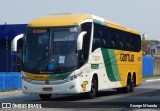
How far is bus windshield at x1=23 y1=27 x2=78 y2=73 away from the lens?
1823cm

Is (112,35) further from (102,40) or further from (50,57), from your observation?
(50,57)

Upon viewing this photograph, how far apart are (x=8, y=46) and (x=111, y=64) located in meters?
19.0

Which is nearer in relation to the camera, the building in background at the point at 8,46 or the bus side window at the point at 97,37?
the bus side window at the point at 97,37

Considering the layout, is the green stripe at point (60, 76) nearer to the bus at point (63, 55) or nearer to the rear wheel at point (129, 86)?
the bus at point (63, 55)

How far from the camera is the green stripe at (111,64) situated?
21.7 m

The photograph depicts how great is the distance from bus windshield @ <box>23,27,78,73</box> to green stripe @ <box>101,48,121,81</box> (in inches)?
120

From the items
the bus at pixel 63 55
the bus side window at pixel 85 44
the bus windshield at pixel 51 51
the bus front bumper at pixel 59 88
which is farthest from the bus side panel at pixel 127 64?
the bus front bumper at pixel 59 88

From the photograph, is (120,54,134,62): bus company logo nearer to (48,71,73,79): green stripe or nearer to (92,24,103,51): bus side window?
(92,24,103,51): bus side window

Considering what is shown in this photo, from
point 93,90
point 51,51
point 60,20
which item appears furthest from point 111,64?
point 51,51

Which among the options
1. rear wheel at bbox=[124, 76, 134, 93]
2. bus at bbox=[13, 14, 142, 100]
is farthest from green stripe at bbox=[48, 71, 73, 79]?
rear wheel at bbox=[124, 76, 134, 93]

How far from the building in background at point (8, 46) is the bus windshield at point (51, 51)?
19.1 meters

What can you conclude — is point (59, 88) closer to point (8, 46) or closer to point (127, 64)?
point (127, 64)

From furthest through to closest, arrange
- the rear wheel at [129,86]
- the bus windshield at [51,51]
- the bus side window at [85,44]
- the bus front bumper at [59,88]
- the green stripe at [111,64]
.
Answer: the rear wheel at [129,86], the green stripe at [111,64], the bus side window at [85,44], the bus windshield at [51,51], the bus front bumper at [59,88]

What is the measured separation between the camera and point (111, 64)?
22469 mm
